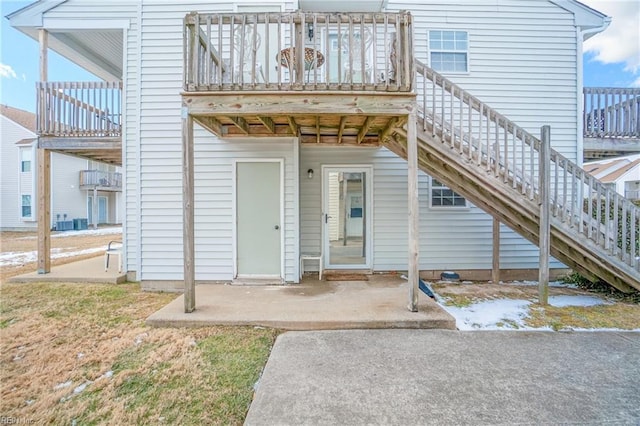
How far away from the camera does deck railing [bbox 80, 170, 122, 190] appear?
65.6 ft

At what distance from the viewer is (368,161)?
6.45m

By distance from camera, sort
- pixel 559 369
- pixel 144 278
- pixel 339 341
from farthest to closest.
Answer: pixel 144 278 → pixel 339 341 → pixel 559 369

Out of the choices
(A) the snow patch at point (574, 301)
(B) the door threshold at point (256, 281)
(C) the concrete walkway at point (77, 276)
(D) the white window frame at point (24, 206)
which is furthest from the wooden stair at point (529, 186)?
(D) the white window frame at point (24, 206)

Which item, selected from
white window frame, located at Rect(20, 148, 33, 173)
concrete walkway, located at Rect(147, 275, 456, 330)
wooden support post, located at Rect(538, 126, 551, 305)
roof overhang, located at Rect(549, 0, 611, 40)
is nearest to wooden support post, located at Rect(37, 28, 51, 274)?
concrete walkway, located at Rect(147, 275, 456, 330)

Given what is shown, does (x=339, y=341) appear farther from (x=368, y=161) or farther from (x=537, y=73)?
(x=537, y=73)

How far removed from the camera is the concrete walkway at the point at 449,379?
2.30 m

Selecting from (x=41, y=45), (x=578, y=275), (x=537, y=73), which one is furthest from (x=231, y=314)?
(x=537, y=73)

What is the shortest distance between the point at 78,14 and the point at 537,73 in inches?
378

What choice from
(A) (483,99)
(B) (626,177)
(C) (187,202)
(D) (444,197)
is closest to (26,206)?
(C) (187,202)

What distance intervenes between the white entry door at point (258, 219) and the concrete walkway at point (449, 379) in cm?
214

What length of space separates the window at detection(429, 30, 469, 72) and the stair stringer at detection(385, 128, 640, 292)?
2.47 meters

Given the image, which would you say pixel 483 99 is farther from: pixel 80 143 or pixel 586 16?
pixel 80 143

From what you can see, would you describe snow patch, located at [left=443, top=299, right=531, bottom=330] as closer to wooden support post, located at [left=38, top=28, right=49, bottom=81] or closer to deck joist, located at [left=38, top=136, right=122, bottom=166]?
deck joist, located at [left=38, top=136, right=122, bottom=166]

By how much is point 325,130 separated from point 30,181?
20.4m
